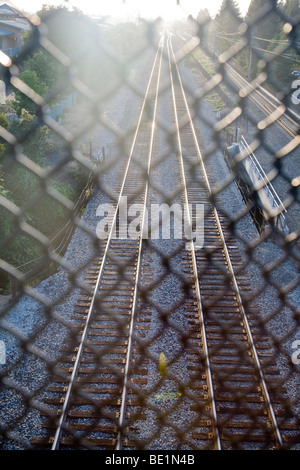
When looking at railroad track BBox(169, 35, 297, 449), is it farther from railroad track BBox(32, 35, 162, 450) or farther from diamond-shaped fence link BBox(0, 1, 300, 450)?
railroad track BBox(32, 35, 162, 450)

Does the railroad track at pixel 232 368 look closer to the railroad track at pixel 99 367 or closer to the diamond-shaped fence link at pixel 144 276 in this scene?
the diamond-shaped fence link at pixel 144 276

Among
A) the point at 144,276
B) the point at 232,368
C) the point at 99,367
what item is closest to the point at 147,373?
the point at 99,367

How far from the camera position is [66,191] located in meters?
5.68

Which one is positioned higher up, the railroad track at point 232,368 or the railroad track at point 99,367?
the railroad track at point 99,367

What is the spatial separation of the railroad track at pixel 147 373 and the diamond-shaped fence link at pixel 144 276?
0.02 metres

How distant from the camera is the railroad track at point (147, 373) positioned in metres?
3.15

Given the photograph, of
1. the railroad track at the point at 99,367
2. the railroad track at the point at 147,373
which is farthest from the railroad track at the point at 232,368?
the railroad track at the point at 99,367

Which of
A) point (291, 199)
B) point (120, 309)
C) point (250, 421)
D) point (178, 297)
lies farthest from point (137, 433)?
point (291, 199)

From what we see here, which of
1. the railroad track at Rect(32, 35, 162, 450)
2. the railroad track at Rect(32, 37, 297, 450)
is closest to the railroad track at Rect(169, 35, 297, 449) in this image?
the railroad track at Rect(32, 37, 297, 450)

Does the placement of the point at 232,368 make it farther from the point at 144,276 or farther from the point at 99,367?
the point at 144,276

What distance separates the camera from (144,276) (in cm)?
528

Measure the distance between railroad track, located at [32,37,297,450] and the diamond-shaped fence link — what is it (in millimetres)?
17

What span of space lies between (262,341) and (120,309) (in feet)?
4.95

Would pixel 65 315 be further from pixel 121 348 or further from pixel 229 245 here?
pixel 229 245
